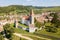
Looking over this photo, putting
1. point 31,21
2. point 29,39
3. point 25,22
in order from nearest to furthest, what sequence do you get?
point 29,39 → point 31,21 → point 25,22

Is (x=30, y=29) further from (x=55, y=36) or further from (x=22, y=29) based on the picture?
(x=55, y=36)

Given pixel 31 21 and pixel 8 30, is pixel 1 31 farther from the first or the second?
pixel 31 21

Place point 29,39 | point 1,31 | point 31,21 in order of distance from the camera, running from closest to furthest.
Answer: point 29,39, point 1,31, point 31,21

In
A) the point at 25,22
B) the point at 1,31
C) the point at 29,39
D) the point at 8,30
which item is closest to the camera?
the point at 29,39

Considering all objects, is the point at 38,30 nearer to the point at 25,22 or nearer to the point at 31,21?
the point at 31,21

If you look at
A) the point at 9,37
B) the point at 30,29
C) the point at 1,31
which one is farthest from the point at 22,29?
the point at 9,37

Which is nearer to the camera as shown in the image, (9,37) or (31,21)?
(9,37)

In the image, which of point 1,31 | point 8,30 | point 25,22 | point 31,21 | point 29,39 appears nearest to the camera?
point 29,39

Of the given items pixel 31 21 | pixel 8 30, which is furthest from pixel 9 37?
pixel 31 21
